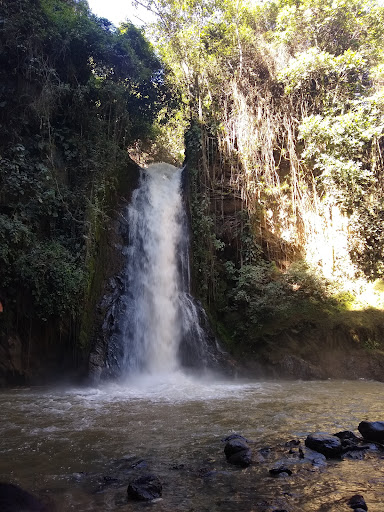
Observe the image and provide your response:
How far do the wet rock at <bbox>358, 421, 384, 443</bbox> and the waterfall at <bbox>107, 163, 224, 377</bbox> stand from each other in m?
5.49

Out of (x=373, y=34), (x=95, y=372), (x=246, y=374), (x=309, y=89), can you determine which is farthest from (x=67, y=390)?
(x=373, y=34)

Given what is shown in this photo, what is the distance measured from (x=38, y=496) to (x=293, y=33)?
14912 mm

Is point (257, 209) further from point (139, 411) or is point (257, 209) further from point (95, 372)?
point (139, 411)

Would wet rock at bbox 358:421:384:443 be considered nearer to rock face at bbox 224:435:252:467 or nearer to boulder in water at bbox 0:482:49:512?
rock face at bbox 224:435:252:467

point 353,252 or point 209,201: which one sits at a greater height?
point 209,201

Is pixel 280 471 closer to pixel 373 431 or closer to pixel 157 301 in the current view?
pixel 373 431

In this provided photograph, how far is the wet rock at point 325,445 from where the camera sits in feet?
10.7

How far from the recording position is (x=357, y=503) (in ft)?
7.68

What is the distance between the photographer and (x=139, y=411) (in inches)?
212

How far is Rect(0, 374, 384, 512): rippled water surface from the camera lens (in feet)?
8.32

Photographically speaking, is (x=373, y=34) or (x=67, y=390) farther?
(x=373, y=34)

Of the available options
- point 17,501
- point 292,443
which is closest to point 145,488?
point 17,501

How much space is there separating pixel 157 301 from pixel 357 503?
7.87 meters

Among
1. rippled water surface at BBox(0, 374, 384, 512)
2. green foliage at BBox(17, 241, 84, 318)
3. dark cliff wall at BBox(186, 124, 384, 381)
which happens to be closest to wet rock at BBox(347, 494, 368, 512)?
rippled water surface at BBox(0, 374, 384, 512)
